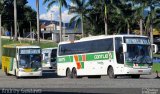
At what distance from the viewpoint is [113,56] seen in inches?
1366

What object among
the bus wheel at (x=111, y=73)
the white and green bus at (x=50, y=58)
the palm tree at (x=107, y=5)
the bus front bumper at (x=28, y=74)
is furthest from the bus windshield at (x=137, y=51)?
the palm tree at (x=107, y=5)

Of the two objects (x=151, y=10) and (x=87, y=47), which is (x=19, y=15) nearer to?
(x=151, y=10)

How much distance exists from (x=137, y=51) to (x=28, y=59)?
37.4 feet

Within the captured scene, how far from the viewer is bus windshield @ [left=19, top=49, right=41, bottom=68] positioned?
41562mm

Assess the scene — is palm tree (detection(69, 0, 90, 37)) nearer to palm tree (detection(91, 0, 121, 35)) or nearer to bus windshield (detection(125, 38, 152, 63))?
palm tree (detection(91, 0, 121, 35))

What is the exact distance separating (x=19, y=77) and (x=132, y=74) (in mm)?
11744

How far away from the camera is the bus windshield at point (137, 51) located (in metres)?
34.2

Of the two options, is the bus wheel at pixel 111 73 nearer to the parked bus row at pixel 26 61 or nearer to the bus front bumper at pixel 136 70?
the bus front bumper at pixel 136 70

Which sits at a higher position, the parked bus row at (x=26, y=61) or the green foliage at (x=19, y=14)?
the green foliage at (x=19, y=14)

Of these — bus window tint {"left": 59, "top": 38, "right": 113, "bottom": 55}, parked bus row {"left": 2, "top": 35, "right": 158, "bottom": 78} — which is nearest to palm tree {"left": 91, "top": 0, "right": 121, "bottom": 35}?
parked bus row {"left": 2, "top": 35, "right": 158, "bottom": 78}

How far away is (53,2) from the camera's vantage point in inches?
3194

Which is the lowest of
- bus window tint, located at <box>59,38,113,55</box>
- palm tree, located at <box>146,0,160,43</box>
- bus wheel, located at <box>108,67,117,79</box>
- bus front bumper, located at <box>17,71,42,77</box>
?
bus front bumper, located at <box>17,71,42,77</box>

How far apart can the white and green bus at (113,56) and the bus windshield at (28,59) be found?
13.0 ft

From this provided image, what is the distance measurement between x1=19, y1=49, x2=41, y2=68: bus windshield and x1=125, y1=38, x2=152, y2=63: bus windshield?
35.0 ft
